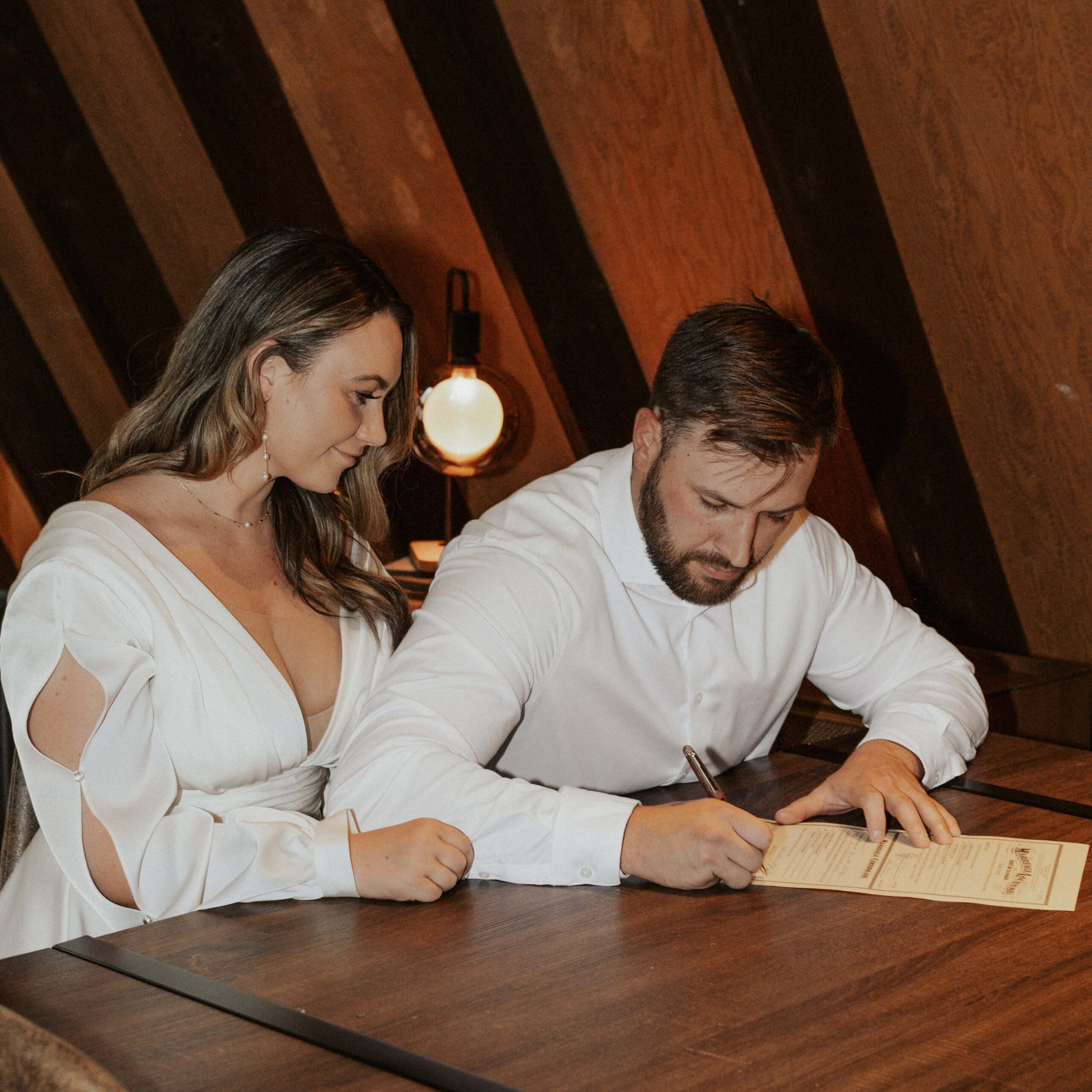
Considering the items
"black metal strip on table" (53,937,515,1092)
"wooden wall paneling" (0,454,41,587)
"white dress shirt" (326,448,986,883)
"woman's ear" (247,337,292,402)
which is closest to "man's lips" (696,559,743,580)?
"white dress shirt" (326,448,986,883)

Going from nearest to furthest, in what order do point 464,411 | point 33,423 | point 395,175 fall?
point 464,411 → point 395,175 → point 33,423

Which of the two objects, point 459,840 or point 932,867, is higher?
point 459,840

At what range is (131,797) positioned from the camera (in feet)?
5.04

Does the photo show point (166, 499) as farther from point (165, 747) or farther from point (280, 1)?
point (280, 1)

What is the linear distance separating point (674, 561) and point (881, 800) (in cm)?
41

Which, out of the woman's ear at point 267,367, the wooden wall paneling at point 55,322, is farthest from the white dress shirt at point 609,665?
the wooden wall paneling at point 55,322

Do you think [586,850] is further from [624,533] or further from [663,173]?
[663,173]

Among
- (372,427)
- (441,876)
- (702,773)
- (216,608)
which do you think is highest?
(372,427)

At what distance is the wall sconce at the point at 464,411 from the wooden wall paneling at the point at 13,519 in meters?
2.94

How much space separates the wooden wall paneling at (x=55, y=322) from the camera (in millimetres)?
4742

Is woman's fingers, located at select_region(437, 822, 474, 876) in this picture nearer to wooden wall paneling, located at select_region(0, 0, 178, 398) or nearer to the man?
the man

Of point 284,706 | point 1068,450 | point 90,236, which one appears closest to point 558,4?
point 1068,450

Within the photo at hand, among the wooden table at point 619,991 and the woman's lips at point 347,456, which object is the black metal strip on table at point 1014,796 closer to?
the wooden table at point 619,991

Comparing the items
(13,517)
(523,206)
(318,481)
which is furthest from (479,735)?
(13,517)
